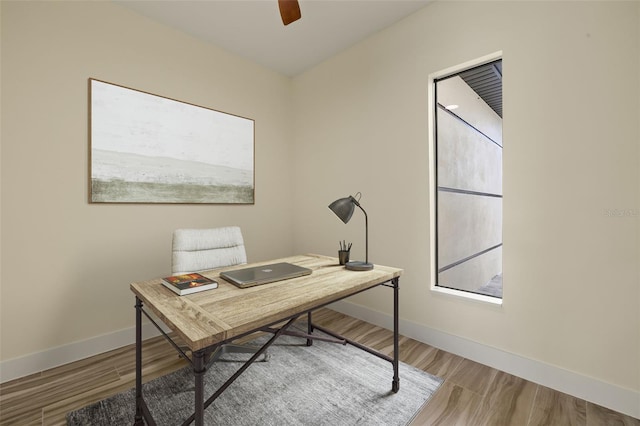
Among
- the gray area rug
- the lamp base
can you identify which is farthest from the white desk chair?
the lamp base

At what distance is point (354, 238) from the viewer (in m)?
2.87

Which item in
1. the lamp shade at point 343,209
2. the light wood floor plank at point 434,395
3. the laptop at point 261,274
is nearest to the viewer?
the laptop at point 261,274

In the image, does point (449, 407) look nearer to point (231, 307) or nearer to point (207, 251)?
point (231, 307)

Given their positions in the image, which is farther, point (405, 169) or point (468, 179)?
point (468, 179)

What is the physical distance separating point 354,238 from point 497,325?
1.38 metres

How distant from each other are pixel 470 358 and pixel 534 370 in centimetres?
38

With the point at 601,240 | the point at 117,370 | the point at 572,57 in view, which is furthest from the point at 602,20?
the point at 117,370

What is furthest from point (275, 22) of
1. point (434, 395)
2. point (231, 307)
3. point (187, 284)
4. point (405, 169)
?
point (434, 395)

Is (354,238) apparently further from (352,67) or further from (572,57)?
(572,57)

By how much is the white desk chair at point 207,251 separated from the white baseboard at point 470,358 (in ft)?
3.30

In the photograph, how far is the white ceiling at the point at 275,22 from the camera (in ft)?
7.46

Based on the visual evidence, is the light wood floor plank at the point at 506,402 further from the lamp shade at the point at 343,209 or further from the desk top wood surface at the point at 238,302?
the lamp shade at the point at 343,209

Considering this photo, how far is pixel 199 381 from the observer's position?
2.89 feet

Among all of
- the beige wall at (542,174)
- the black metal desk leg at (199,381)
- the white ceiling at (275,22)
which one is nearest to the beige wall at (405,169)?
the beige wall at (542,174)
